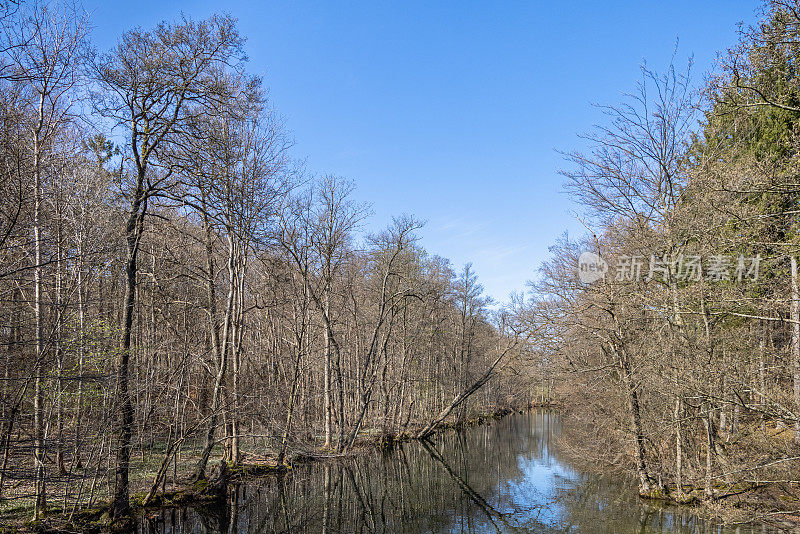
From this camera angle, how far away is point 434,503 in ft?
45.6

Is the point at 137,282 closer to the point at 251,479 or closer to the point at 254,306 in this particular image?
the point at 254,306

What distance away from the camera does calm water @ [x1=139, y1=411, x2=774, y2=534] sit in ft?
36.7

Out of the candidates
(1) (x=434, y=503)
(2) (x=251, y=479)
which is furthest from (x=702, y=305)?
(2) (x=251, y=479)

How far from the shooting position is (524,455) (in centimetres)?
2184

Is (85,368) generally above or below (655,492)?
above

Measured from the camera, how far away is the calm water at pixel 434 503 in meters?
11.2

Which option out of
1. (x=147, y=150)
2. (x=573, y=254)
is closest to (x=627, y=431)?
(x=573, y=254)

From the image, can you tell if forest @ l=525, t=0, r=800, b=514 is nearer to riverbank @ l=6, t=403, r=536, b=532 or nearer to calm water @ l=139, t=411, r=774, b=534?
calm water @ l=139, t=411, r=774, b=534

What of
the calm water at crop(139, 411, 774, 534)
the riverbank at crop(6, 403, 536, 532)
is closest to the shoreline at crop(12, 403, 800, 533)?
the riverbank at crop(6, 403, 536, 532)

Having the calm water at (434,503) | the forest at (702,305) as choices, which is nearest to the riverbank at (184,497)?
the calm water at (434,503)

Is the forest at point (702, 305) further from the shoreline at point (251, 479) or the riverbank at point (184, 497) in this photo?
the riverbank at point (184, 497)

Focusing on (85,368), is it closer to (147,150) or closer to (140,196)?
(140,196)

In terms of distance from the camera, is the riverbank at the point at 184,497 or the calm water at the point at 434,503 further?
the calm water at the point at 434,503

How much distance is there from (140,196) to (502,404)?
40.9 metres
